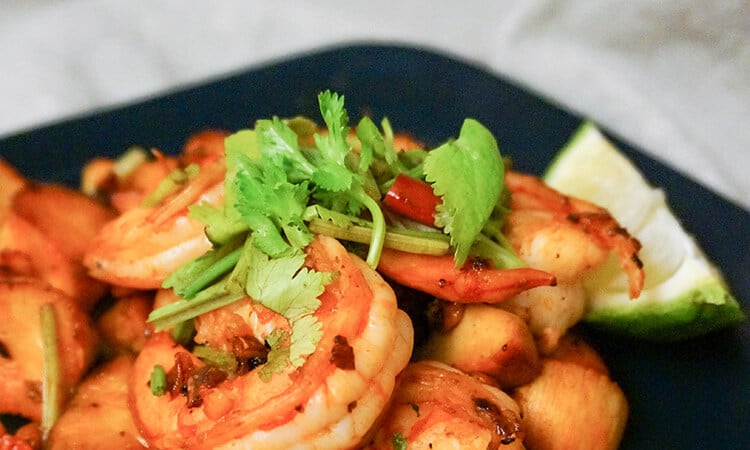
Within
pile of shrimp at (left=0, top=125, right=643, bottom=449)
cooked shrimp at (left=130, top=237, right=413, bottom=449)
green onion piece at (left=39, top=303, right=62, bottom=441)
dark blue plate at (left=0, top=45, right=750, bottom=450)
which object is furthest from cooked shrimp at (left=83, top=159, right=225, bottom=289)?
dark blue plate at (left=0, top=45, right=750, bottom=450)

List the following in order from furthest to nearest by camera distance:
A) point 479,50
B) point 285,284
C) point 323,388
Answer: point 479,50, point 285,284, point 323,388

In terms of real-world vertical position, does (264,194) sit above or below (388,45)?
above

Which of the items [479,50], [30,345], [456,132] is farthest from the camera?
[479,50]

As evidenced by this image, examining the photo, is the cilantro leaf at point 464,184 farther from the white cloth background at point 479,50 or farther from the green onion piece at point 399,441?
the white cloth background at point 479,50

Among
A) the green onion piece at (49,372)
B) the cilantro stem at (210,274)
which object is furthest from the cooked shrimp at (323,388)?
the green onion piece at (49,372)

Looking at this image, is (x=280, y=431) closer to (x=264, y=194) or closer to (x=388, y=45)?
(x=264, y=194)

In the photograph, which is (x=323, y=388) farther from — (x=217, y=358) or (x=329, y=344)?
(x=217, y=358)

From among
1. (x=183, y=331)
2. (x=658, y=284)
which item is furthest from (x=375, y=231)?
(x=658, y=284)

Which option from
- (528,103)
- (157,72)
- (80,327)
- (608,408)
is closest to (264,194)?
(80,327)
